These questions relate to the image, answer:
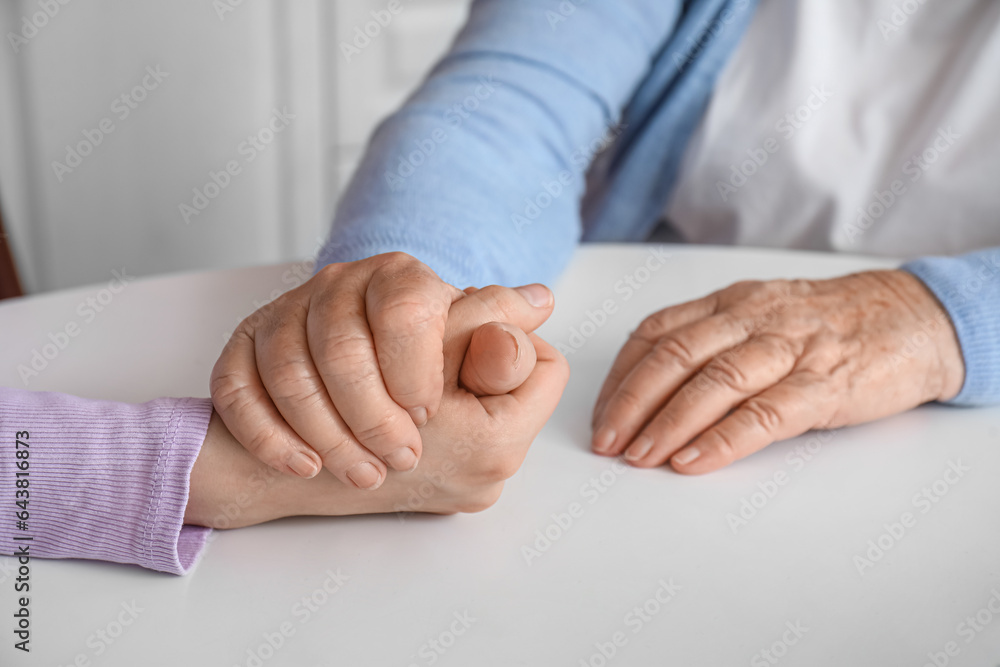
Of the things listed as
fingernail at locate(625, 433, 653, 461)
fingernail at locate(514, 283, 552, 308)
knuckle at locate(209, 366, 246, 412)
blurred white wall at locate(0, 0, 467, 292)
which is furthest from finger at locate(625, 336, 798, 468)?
blurred white wall at locate(0, 0, 467, 292)

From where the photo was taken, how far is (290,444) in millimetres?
→ 422

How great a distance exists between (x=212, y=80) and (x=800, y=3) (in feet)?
3.70

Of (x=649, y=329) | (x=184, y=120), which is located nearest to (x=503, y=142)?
(x=649, y=329)

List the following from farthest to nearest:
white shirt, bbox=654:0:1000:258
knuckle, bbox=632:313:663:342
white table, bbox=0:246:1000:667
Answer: white shirt, bbox=654:0:1000:258, knuckle, bbox=632:313:663:342, white table, bbox=0:246:1000:667

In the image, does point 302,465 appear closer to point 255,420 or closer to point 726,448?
point 255,420

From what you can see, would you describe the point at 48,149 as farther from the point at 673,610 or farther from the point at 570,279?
the point at 673,610

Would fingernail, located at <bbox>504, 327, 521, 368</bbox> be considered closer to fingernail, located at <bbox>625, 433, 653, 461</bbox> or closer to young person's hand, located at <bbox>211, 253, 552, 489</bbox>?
young person's hand, located at <bbox>211, 253, 552, 489</bbox>

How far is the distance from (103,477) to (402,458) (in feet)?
0.50

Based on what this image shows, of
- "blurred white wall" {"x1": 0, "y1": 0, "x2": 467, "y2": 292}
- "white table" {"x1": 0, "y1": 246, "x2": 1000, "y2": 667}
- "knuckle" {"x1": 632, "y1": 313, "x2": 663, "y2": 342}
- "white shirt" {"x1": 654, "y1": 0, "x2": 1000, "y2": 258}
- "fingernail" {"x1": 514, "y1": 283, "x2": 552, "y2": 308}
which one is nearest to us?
"white table" {"x1": 0, "y1": 246, "x2": 1000, "y2": 667}

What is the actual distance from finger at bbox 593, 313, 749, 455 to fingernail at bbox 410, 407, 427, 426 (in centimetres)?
12

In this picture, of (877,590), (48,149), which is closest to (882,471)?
(877,590)

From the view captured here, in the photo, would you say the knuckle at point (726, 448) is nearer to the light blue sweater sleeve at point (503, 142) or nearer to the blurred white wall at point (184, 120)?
the light blue sweater sleeve at point (503, 142)

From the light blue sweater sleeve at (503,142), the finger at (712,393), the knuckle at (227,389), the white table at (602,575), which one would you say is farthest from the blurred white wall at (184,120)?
the finger at (712,393)

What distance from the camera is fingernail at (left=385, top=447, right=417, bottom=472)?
420 millimetres
